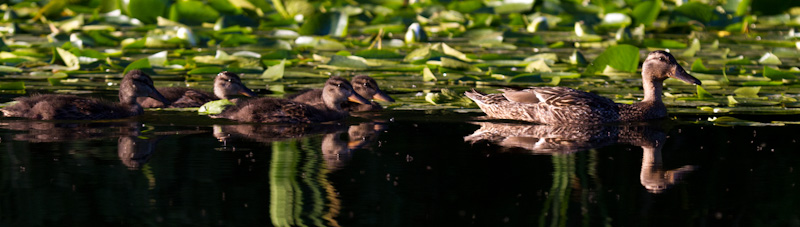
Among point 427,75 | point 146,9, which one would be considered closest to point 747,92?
point 427,75

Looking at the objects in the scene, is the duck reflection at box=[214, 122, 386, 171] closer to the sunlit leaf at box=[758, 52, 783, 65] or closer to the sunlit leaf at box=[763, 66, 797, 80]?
the sunlit leaf at box=[763, 66, 797, 80]

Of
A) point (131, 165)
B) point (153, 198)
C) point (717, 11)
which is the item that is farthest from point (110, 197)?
point (717, 11)

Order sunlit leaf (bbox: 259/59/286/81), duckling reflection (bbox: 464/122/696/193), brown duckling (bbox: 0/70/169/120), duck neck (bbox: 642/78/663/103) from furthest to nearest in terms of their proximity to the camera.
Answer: sunlit leaf (bbox: 259/59/286/81)
duck neck (bbox: 642/78/663/103)
brown duckling (bbox: 0/70/169/120)
duckling reflection (bbox: 464/122/696/193)

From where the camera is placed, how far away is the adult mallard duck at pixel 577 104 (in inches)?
369

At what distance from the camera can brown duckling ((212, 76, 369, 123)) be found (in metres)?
9.17

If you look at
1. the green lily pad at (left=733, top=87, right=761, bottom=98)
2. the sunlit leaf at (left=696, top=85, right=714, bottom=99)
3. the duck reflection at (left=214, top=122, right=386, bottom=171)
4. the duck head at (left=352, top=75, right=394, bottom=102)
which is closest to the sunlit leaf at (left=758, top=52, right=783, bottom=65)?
the green lily pad at (left=733, top=87, right=761, bottom=98)

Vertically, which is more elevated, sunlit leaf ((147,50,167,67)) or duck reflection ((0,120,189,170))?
sunlit leaf ((147,50,167,67))

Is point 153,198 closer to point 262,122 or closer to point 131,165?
point 131,165

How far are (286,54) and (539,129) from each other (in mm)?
5308

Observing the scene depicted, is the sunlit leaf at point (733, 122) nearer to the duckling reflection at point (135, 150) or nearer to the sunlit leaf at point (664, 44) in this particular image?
the duckling reflection at point (135, 150)

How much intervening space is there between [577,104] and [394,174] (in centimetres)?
316

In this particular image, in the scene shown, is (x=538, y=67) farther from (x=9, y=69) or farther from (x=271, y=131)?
(x=9, y=69)

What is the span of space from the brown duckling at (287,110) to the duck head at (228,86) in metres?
1.16

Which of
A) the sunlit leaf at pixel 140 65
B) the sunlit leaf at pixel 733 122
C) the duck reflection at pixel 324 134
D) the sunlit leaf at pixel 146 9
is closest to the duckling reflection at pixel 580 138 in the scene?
the sunlit leaf at pixel 733 122
